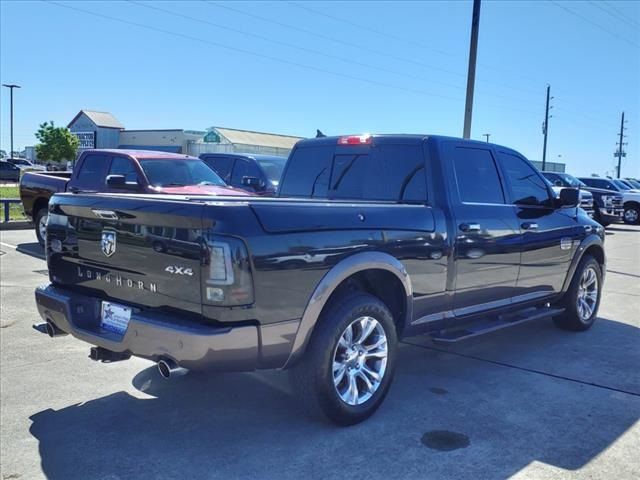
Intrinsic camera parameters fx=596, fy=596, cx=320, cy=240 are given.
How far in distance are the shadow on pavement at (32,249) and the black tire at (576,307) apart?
8416mm

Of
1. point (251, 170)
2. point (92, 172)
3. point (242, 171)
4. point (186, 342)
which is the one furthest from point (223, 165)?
point (186, 342)

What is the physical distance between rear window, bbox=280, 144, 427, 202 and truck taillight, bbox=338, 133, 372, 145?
0.06 meters

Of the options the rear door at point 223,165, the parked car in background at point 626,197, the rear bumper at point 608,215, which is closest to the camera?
the rear door at point 223,165

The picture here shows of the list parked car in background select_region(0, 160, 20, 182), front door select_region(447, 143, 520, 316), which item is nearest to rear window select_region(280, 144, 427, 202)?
front door select_region(447, 143, 520, 316)

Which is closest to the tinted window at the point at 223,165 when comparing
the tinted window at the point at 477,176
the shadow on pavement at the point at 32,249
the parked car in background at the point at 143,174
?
the parked car in background at the point at 143,174

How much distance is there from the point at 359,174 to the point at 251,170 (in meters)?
6.83

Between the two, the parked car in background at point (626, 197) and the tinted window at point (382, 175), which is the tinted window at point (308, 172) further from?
the parked car in background at point (626, 197)

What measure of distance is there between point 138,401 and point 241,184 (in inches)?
303

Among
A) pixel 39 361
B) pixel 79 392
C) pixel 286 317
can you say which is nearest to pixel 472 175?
pixel 286 317

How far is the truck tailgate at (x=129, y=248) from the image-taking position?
10.6ft

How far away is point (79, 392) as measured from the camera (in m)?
4.33

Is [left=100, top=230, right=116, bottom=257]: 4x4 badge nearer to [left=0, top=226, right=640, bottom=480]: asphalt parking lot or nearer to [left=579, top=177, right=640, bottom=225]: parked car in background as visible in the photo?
[left=0, top=226, right=640, bottom=480]: asphalt parking lot

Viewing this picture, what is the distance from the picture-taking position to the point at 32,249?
11.3 meters

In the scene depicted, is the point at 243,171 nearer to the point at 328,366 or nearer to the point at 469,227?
the point at 469,227
